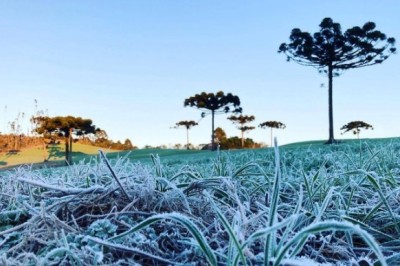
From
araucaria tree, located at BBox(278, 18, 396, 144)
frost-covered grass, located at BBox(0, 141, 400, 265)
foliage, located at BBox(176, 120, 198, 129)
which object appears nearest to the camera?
frost-covered grass, located at BBox(0, 141, 400, 265)

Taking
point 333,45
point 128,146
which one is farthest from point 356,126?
point 128,146

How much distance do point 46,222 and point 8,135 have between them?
4413cm

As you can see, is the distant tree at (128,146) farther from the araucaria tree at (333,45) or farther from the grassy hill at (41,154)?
the araucaria tree at (333,45)

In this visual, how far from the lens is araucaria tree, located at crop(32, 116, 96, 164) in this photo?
30.6 metres

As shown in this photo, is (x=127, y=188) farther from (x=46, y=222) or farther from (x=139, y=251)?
(x=139, y=251)

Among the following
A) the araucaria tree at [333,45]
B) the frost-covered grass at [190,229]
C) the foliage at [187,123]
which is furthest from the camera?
the foliage at [187,123]

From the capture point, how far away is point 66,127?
30.9 metres

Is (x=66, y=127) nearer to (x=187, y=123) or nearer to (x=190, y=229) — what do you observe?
(x=187, y=123)

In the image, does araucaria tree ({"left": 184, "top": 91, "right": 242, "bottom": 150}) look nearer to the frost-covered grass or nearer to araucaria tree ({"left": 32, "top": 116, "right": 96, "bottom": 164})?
araucaria tree ({"left": 32, "top": 116, "right": 96, "bottom": 164})

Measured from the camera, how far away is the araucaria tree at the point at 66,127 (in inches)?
1203

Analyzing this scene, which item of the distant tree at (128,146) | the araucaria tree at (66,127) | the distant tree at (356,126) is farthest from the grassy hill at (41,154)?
the distant tree at (356,126)

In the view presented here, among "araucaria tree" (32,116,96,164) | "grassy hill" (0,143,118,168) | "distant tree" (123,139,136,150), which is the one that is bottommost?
"grassy hill" (0,143,118,168)

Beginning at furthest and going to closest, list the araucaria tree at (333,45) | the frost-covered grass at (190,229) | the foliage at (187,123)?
the foliage at (187,123) < the araucaria tree at (333,45) < the frost-covered grass at (190,229)

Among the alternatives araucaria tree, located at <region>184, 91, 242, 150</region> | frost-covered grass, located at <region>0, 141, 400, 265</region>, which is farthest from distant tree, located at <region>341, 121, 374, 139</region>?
frost-covered grass, located at <region>0, 141, 400, 265</region>
